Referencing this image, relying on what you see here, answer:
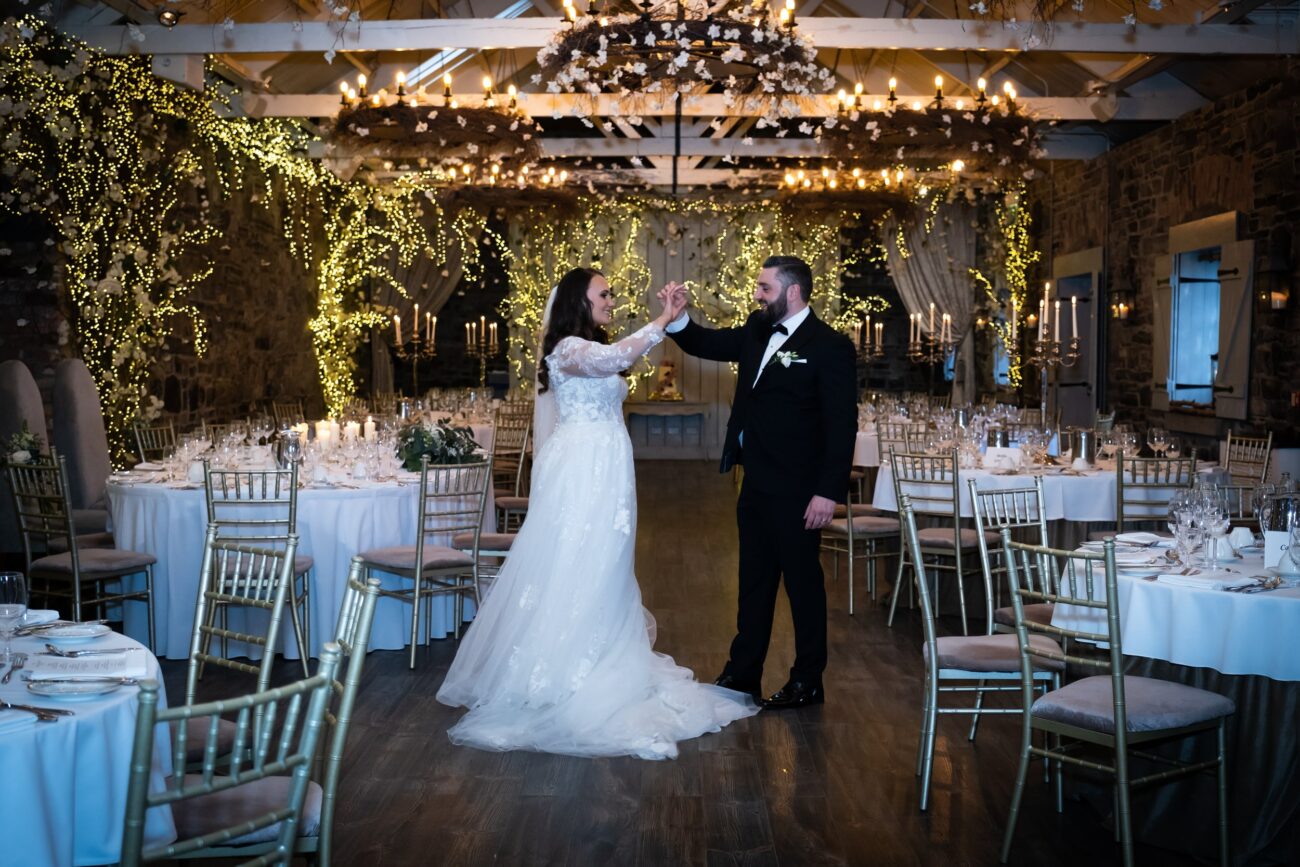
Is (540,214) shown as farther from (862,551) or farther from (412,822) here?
(412,822)

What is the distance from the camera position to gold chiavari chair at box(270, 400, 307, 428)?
10995mm

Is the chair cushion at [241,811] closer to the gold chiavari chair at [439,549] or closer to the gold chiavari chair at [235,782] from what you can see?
the gold chiavari chair at [235,782]

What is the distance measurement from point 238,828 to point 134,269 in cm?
741

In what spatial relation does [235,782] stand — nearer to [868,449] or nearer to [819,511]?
[819,511]

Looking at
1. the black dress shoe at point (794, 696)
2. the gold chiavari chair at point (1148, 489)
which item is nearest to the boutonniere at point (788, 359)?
the black dress shoe at point (794, 696)

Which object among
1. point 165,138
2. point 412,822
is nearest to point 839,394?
point 412,822

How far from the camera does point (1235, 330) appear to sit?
9477 millimetres

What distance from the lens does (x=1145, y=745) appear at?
4.00m

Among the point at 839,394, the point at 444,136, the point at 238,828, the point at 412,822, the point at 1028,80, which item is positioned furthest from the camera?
the point at 1028,80

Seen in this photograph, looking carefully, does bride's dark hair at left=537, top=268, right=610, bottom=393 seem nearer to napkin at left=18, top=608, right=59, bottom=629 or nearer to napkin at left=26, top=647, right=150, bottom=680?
napkin at left=18, top=608, right=59, bottom=629

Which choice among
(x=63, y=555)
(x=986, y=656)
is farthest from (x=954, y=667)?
(x=63, y=555)

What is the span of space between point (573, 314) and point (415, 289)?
11.5 m

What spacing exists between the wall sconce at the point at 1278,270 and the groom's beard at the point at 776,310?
5293 mm

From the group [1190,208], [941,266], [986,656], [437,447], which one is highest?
[1190,208]
